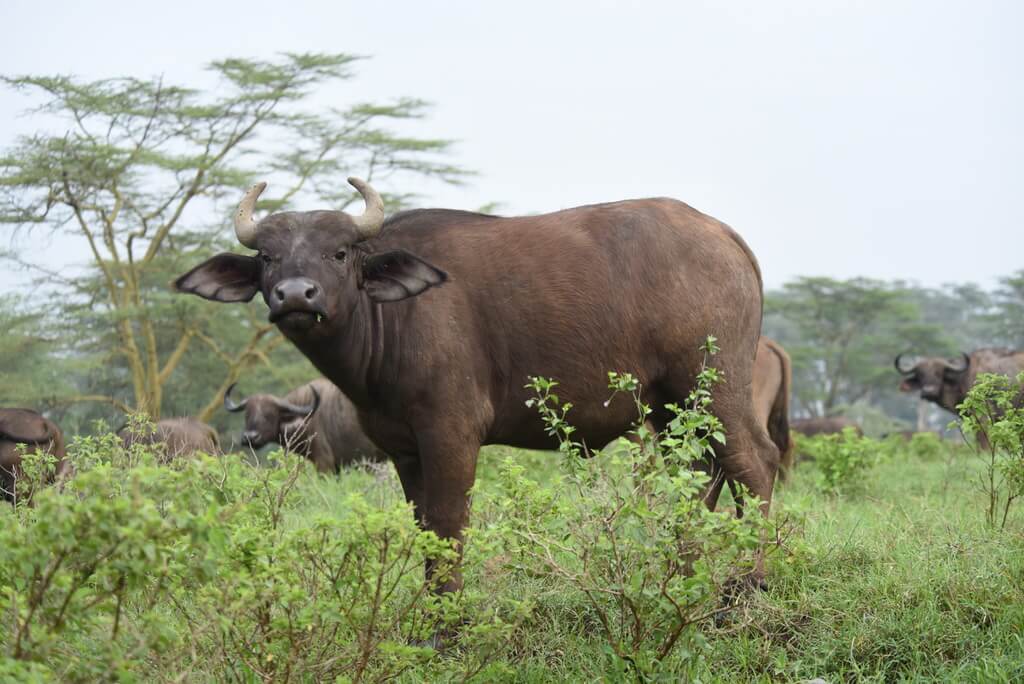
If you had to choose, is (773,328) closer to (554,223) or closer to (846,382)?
(846,382)

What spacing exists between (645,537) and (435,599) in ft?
2.54

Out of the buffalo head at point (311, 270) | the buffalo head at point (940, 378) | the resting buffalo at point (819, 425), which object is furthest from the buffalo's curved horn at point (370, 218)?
the resting buffalo at point (819, 425)

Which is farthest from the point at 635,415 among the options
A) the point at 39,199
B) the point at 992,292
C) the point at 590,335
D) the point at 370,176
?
the point at 992,292

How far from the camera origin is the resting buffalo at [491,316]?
14.6 feet

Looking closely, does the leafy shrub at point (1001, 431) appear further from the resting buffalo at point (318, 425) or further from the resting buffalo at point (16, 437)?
the resting buffalo at point (318, 425)

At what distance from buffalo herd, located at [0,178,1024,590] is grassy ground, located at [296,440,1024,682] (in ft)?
1.38

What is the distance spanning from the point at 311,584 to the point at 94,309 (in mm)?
20439

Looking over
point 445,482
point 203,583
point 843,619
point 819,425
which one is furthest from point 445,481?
point 819,425

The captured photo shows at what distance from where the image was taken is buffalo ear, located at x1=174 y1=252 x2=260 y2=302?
4574mm

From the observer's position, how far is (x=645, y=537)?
3510mm

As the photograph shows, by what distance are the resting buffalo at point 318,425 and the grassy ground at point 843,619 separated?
23.8 ft

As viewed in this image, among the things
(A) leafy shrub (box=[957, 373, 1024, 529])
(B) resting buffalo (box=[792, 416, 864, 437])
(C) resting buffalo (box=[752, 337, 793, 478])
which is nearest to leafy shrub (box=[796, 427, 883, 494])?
(C) resting buffalo (box=[752, 337, 793, 478])

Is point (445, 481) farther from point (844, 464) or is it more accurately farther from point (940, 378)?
point (940, 378)

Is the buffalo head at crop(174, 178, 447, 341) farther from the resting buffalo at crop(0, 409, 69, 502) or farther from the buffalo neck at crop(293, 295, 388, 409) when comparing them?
the resting buffalo at crop(0, 409, 69, 502)
